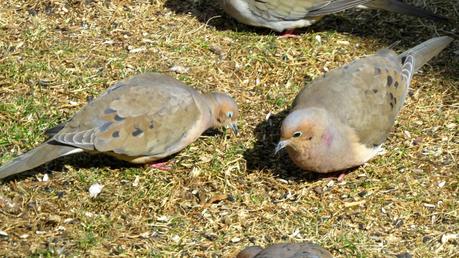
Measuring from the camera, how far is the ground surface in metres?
5.29

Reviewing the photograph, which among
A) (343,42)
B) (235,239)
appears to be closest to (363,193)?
(235,239)

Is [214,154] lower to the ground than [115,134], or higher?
lower

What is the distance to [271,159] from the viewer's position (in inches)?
235

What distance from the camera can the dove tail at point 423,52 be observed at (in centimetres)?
629

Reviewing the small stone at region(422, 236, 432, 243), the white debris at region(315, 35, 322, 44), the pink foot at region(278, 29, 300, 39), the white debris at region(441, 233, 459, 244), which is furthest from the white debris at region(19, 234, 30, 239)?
the white debris at region(315, 35, 322, 44)

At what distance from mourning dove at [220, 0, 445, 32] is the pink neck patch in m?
1.92

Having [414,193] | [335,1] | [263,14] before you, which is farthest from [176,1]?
[414,193]

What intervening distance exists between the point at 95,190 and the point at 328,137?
1.58m

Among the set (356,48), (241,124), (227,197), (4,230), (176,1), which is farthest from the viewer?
(176,1)

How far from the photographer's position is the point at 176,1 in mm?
7672

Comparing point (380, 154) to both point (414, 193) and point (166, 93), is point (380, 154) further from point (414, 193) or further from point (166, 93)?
point (166, 93)

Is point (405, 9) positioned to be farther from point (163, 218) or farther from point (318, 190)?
point (163, 218)

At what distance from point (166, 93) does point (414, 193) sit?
1800mm

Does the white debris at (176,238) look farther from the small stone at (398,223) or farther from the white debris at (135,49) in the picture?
the white debris at (135,49)
